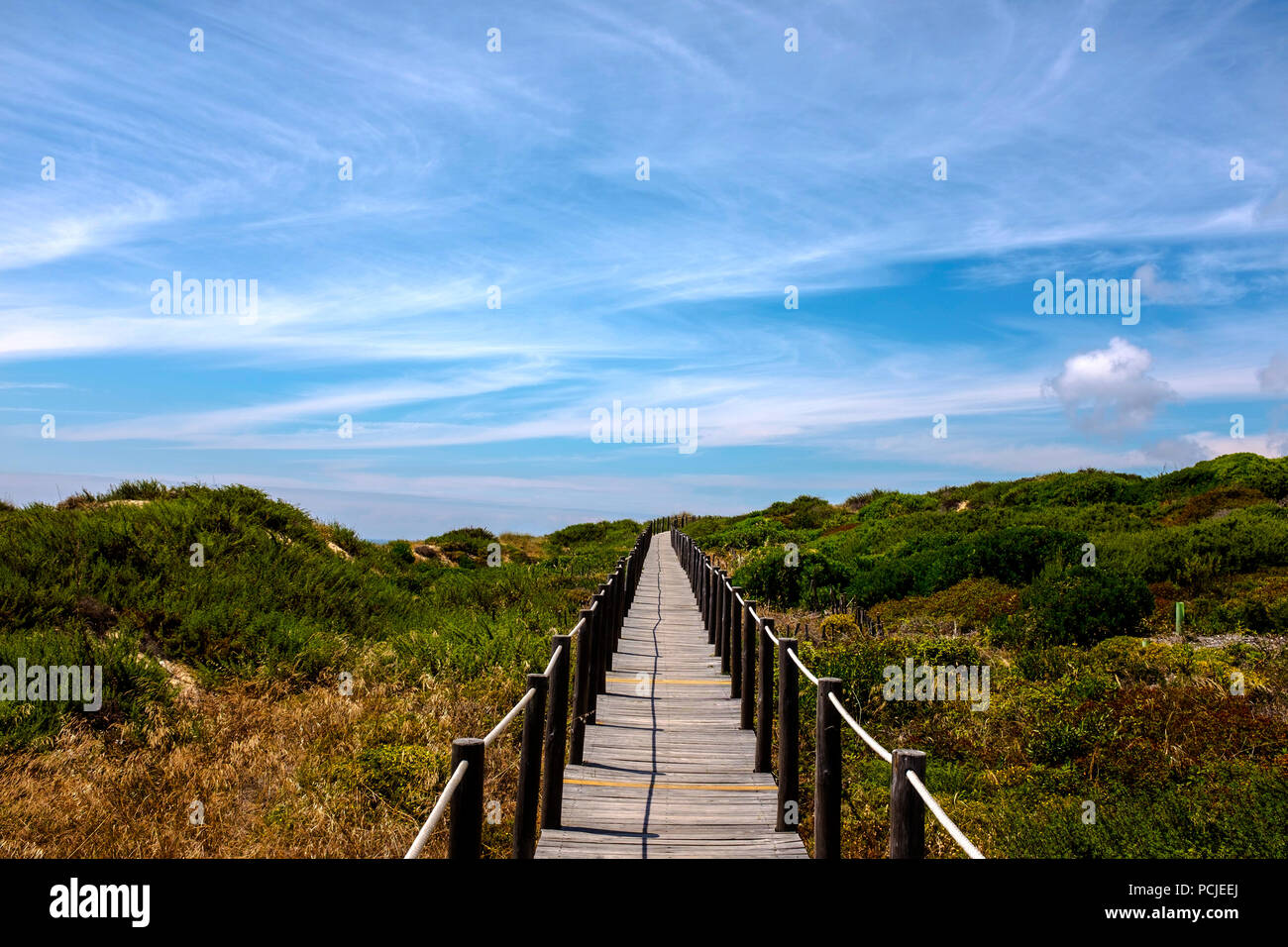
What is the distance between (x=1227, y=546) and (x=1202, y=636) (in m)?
5.95

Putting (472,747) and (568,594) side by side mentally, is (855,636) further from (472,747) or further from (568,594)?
(472,747)

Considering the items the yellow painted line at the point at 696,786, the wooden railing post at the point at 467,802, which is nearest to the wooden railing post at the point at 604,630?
the yellow painted line at the point at 696,786

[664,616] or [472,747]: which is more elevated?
[472,747]

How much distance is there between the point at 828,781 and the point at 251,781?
17.8ft

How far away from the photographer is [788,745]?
239 inches

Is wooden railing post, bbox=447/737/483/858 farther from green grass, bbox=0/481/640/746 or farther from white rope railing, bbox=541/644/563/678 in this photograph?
green grass, bbox=0/481/640/746

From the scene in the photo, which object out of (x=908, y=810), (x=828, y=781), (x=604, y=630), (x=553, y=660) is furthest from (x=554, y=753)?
(x=604, y=630)

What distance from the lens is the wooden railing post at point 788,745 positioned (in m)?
5.81

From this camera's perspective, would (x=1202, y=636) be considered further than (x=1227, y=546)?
No

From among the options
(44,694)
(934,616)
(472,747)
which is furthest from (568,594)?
(472,747)

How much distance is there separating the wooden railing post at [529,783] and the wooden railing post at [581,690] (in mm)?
2114

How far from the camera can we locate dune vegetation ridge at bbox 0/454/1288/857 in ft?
20.6

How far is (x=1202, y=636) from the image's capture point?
12.6 metres

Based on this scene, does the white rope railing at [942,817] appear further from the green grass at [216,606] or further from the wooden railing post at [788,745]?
the green grass at [216,606]
